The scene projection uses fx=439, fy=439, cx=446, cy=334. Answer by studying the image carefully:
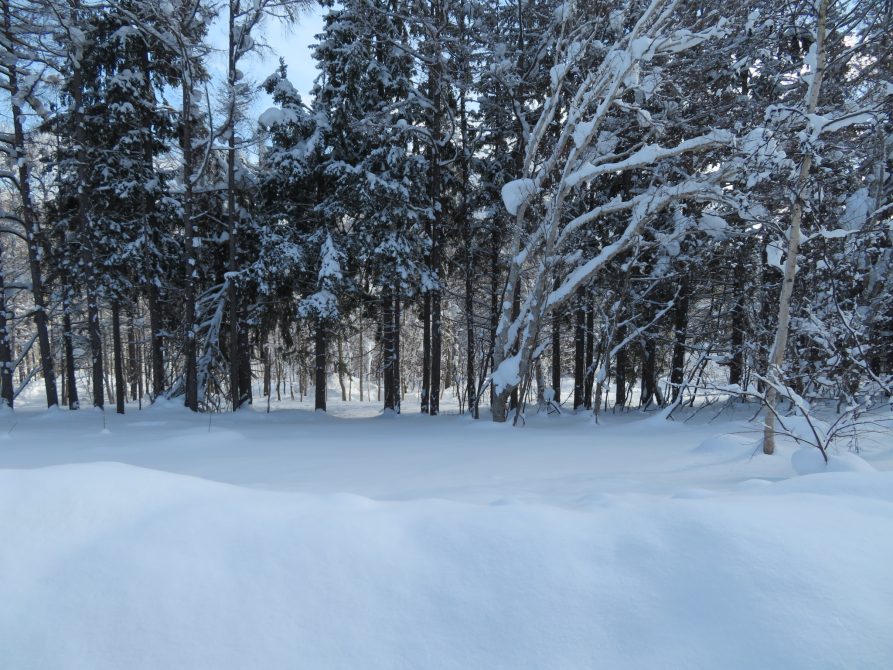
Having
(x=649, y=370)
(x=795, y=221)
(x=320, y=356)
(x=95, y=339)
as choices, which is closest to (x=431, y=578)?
(x=795, y=221)

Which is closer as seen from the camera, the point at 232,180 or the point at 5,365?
the point at 5,365

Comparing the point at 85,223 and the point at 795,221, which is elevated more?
the point at 85,223

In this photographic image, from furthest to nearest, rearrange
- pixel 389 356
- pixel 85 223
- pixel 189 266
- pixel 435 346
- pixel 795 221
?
pixel 389 356 → pixel 435 346 → pixel 189 266 → pixel 85 223 → pixel 795 221

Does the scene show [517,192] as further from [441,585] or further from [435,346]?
[441,585]

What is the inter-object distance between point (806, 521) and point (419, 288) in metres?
11.0

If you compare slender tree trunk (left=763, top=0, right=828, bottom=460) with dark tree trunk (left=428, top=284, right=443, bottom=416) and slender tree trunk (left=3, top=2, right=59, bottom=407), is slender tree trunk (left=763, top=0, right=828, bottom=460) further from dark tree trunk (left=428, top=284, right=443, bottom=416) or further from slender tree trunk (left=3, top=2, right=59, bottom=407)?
slender tree trunk (left=3, top=2, right=59, bottom=407)

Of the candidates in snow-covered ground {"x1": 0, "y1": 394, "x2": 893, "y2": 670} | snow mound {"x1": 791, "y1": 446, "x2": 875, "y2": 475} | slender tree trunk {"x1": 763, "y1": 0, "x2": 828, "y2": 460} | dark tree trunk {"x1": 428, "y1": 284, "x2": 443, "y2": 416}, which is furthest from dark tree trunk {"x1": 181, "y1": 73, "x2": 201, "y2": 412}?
snow mound {"x1": 791, "y1": 446, "x2": 875, "y2": 475}

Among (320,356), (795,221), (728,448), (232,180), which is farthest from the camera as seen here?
(320,356)

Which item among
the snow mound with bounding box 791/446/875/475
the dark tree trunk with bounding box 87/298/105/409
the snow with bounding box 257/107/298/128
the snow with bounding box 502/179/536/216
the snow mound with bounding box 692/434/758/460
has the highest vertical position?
the snow with bounding box 257/107/298/128

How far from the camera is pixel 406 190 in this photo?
12.0m

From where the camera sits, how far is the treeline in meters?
8.30

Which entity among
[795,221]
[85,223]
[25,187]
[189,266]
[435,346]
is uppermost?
[25,187]

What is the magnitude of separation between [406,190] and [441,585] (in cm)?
1138

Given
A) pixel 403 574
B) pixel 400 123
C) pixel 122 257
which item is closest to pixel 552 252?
pixel 400 123
